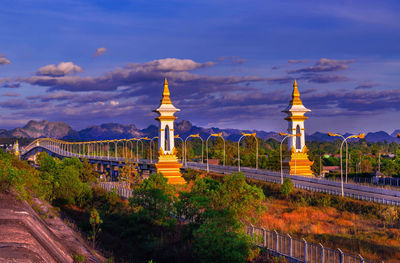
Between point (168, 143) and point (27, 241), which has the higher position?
point (168, 143)

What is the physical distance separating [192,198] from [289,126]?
110 ft

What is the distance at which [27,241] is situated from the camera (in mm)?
18688

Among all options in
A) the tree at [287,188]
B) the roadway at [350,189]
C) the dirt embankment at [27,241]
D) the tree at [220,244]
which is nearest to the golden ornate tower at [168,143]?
the roadway at [350,189]

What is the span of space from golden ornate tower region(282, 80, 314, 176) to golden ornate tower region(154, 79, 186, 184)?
13.5 m

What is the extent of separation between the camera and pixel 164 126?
62844 mm

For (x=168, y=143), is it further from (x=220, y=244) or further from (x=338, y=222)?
(x=220, y=244)

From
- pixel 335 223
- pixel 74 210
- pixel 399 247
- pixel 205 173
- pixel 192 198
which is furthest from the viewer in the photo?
pixel 205 173

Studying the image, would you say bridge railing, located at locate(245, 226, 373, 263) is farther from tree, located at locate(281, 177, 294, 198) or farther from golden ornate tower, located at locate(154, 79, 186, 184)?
golden ornate tower, located at locate(154, 79, 186, 184)

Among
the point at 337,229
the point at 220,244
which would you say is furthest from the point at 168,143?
the point at 220,244

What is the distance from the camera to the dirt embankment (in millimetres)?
17156

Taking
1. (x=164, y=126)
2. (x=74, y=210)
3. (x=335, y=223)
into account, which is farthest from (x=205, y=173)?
(x=335, y=223)

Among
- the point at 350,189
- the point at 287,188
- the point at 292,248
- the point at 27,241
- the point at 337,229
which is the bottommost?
the point at 337,229

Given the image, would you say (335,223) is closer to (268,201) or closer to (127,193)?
(268,201)

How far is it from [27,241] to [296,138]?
1886 inches
